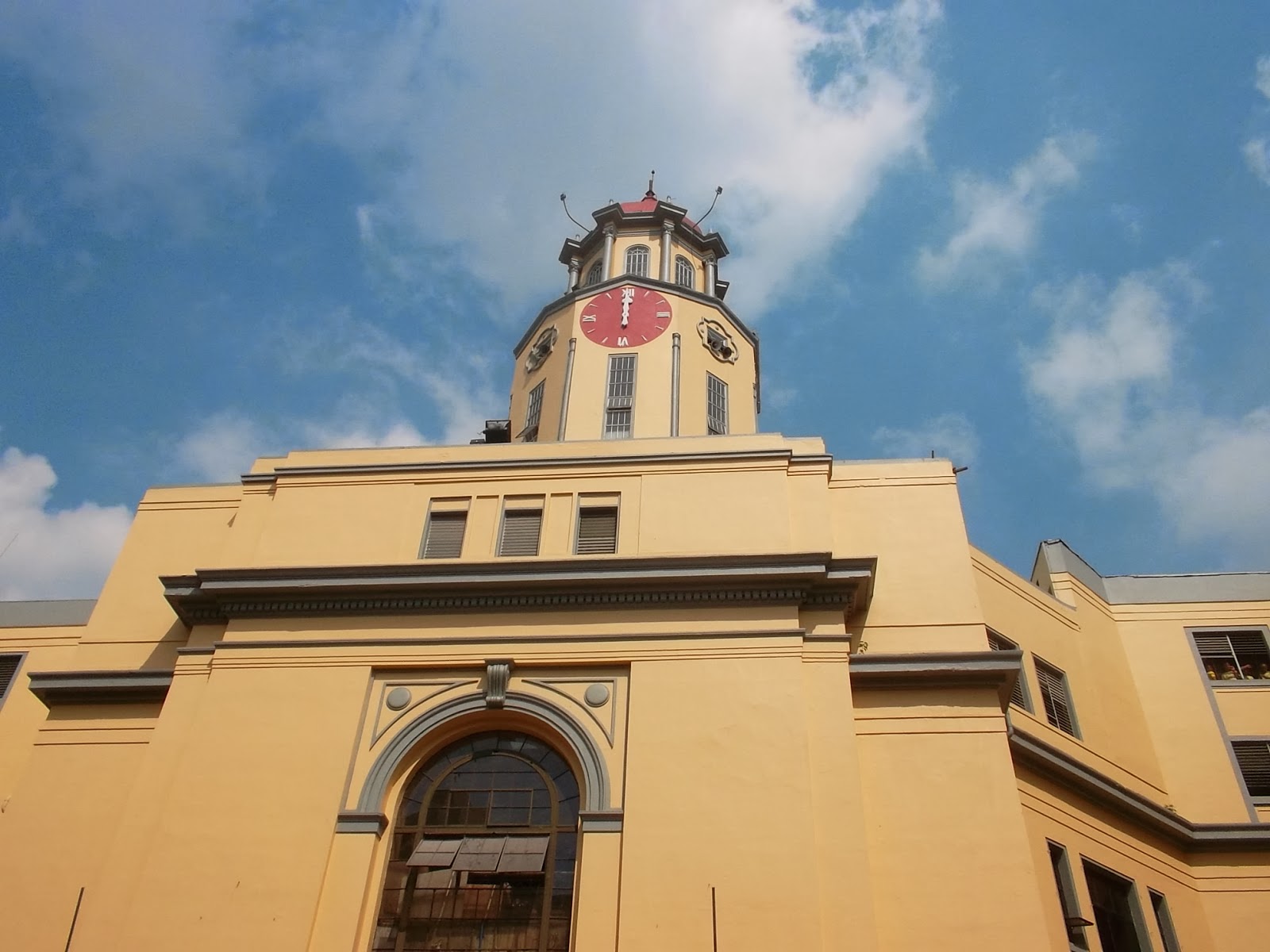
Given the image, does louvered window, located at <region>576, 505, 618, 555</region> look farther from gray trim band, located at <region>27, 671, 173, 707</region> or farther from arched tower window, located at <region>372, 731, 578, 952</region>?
gray trim band, located at <region>27, 671, 173, 707</region>

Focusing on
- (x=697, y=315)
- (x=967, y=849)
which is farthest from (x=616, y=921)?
(x=697, y=315)

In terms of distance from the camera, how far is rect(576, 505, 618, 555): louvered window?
72.3ft

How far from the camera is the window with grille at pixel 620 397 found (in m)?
30.4

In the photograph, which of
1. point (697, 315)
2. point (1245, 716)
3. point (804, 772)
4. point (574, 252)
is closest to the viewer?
point (804, 772)

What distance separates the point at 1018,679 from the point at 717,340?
1374cm

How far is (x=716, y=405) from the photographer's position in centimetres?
3198

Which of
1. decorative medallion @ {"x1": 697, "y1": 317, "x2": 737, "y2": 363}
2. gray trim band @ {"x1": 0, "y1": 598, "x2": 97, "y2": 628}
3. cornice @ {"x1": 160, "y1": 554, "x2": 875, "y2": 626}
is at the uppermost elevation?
decorative medallion @ {"x1": 697, "y1": 317, "x2": 737, "y2": 363}

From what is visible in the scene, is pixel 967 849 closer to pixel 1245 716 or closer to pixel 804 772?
pixel 804 772

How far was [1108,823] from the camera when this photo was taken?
74.3 ft

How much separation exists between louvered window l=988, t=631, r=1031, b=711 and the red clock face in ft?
42.7

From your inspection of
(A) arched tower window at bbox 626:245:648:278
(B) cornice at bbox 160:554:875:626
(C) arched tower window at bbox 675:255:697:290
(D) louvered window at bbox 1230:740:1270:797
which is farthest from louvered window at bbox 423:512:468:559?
(D) louvered window at bbox 1230:740:1270:797

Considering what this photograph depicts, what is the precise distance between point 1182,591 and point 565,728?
59.4ft

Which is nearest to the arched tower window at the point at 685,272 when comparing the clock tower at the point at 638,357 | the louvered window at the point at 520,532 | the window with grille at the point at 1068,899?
the clock tower at the point at 638,357

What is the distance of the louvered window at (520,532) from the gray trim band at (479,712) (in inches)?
130
